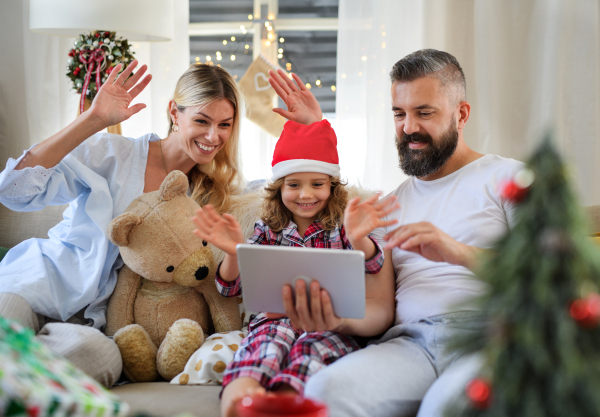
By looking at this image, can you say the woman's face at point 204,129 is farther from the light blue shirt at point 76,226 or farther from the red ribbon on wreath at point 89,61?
the red ribbon on wreath at point 89,61

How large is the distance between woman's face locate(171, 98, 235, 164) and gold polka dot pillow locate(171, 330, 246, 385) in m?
0.69

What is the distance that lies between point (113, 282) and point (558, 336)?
4.53ft

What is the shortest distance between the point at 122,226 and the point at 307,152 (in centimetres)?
59

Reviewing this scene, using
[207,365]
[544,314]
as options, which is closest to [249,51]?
[207,365]

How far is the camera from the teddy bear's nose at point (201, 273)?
1.50 metres

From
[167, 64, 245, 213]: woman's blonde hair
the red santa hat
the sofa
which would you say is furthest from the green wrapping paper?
[167, 64, 245, 213]: woman's blonde hair

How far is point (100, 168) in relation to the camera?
1.74m

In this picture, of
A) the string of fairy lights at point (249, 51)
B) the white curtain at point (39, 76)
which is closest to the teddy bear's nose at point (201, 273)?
the white curtain at point (39, 76)

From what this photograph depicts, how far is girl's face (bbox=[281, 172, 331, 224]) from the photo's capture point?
5.12ft

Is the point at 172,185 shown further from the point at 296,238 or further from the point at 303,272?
the point at 303,272

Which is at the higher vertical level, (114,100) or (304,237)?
(114,100)

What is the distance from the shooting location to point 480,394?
24.5 inches

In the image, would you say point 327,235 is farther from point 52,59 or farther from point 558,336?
point 52,59

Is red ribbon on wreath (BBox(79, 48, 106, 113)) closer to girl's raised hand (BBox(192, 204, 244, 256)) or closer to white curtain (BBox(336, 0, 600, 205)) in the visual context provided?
white curtain (BBox(336, 0, 600, 205))
